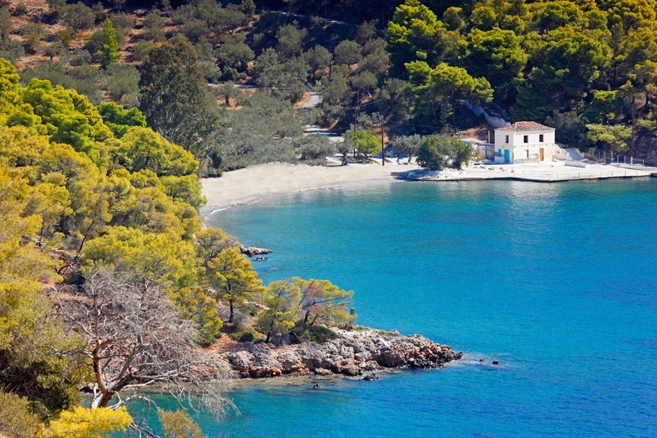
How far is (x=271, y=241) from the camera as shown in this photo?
58.8 metres

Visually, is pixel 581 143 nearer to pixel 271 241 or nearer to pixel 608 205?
pixel 608 205

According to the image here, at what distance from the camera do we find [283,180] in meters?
78.9

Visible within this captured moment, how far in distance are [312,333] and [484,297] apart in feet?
37.8

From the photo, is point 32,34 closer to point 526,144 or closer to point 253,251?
point 526,144

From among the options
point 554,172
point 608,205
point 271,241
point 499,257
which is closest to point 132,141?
point 271,241

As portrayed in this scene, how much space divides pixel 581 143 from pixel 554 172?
6.09m

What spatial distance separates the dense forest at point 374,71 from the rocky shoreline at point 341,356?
37.4 m

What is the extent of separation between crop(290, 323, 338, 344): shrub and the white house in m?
48.5

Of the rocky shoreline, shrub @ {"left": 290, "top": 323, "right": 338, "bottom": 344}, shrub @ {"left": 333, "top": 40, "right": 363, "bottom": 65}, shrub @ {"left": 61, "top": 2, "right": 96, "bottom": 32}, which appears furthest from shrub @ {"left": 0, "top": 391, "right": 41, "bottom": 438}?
shrub @ {"left": 61, "top": 2, "right": 96, "bottom": 32}

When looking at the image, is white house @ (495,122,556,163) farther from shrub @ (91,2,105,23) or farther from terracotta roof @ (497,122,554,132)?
shrub @ (91,2,105,23)

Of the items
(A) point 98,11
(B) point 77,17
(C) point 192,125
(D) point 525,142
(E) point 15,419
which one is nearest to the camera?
(E) point 15,419

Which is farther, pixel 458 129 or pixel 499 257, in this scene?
pixel 458 129

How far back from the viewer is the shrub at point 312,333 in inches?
1502

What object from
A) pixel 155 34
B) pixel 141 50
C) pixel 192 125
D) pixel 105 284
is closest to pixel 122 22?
pixel 155 34
